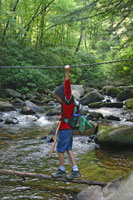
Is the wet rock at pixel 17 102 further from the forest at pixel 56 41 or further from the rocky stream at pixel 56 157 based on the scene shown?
the rocky stream at pixel 56 157

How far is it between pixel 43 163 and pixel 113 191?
2.53 metres

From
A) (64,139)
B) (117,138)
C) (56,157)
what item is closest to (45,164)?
(56,157)

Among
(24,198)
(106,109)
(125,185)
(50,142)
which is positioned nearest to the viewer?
(125,185)

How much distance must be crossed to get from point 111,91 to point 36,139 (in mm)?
13323

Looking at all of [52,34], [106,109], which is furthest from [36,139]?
[52,34]

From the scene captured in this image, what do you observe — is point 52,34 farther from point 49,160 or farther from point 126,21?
point 49,160

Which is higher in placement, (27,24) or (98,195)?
(27,24)

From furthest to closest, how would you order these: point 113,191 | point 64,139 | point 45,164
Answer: point 45,164, point 64,139, point 113,191

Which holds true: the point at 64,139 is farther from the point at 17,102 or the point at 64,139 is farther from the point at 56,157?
the point at 17,102

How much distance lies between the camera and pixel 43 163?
5465 millimetres

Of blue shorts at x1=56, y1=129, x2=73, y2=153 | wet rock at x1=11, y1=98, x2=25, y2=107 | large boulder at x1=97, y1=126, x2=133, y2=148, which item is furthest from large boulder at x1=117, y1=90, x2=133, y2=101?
blue shorts at x1=56, y1=129, x2=73, y2=153

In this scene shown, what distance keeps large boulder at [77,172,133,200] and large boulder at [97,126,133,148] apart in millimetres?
2970

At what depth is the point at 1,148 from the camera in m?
6.68

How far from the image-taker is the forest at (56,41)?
7.37m
